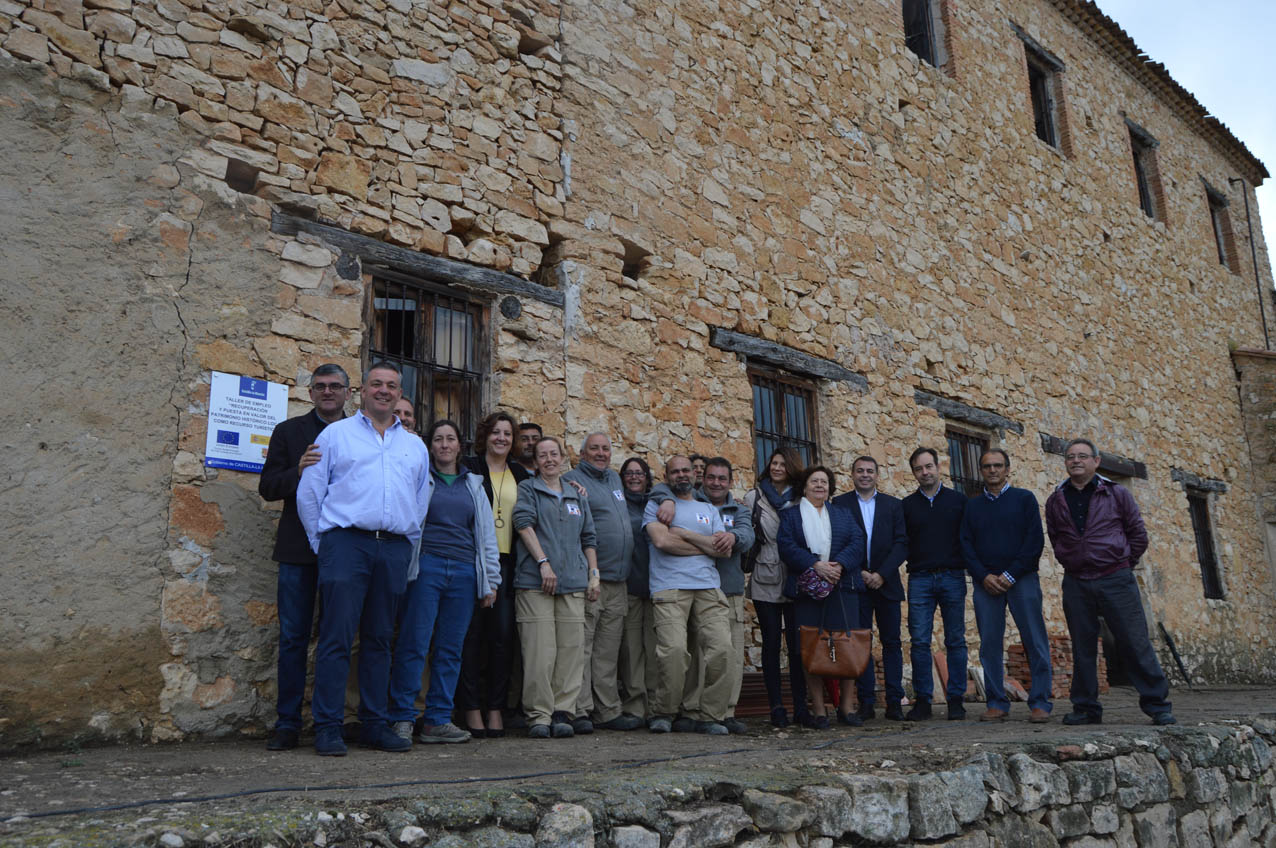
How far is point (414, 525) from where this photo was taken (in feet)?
13.8

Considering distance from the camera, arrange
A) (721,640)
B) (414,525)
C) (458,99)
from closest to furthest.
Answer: (414,525) → (721,640) → (458,99)

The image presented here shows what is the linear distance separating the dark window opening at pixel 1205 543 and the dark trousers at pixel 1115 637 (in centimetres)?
821

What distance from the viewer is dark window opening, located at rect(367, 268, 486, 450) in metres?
5.55

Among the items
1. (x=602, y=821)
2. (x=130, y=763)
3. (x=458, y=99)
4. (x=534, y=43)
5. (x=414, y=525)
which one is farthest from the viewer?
(x=534, y=43)

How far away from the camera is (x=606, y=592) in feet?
17.5

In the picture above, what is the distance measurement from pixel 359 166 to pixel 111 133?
4.10 ft

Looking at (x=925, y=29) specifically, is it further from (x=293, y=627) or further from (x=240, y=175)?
(x=293, y=627)

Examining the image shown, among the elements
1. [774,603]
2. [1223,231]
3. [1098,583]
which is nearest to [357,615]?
[774,603]

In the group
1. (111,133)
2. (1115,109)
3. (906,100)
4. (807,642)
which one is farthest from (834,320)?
(1115,109)

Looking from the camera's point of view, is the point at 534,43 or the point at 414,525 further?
the point at 534,43

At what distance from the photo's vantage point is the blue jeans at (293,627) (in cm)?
415

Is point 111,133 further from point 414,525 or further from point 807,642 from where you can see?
point 807,642

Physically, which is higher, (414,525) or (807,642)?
(414,525)

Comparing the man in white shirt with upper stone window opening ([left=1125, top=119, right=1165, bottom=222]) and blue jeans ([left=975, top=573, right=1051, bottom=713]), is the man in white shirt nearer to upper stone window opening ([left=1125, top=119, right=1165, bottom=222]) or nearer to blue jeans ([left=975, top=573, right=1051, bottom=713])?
blue jeans ([left=975, top=573, right=1051, bottom=713])
